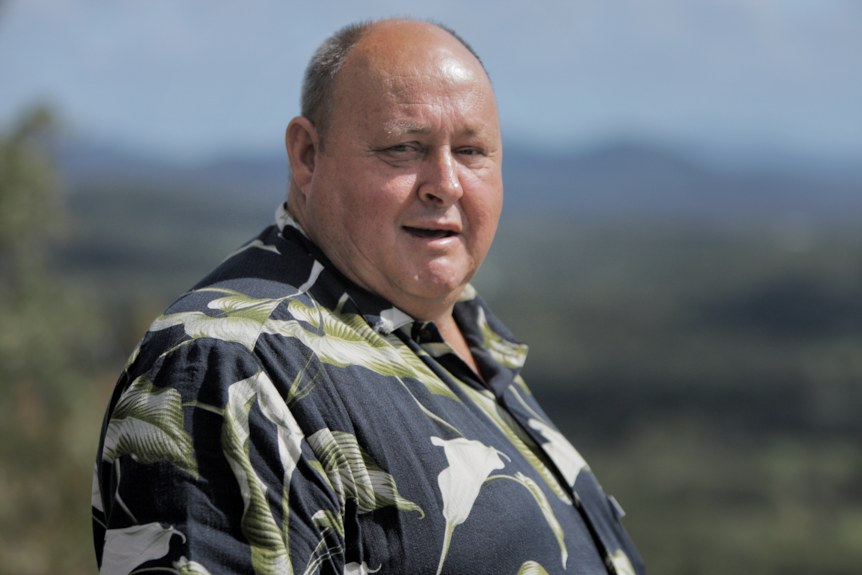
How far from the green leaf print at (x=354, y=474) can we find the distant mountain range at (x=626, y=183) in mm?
52632

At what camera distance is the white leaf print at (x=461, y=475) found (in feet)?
4.56

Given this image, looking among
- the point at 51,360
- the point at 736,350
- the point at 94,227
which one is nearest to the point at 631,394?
the point at 736,350

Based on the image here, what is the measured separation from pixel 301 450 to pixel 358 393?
6.3 inches

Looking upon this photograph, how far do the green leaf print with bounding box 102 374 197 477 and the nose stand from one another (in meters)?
0.66

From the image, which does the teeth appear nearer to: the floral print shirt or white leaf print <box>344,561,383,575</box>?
the floral print shirt

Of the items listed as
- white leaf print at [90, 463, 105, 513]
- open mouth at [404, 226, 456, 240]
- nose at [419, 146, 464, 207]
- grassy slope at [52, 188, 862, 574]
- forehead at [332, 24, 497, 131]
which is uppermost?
forehead at [332, 24, 497, 131]

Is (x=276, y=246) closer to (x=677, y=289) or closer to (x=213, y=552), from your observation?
(x=213, y=552)

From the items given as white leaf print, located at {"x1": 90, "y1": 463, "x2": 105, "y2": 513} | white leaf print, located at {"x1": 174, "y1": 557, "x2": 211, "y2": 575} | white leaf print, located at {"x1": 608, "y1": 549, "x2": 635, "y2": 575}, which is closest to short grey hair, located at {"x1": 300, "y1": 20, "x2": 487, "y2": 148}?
white leaf print, located at {"x1": 90, "y1": 463, "x2": 105, "y2": 513}

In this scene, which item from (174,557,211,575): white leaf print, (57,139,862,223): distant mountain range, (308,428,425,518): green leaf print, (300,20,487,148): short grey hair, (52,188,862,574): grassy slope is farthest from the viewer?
(57,139,862,223): distant mountain range

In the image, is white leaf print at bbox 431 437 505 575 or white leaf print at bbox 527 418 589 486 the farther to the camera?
white leaf print at bbox 527 418 589 486

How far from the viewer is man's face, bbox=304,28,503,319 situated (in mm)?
1638

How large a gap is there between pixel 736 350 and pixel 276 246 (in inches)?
1619

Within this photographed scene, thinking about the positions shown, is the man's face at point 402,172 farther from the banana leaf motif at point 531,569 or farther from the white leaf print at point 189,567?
the white leaf print at point 189,567

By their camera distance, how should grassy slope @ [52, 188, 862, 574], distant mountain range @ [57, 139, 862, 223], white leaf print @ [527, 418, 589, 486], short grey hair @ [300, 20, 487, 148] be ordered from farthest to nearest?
1. distant mountain range @ [57, 139, 862, 223]
2. grassy slope @ [52, 188, 862, 574]
3. white leaf print @ [527, 418, 589, 486]
4. short grey hair @ [300, 20, 487, 148]
